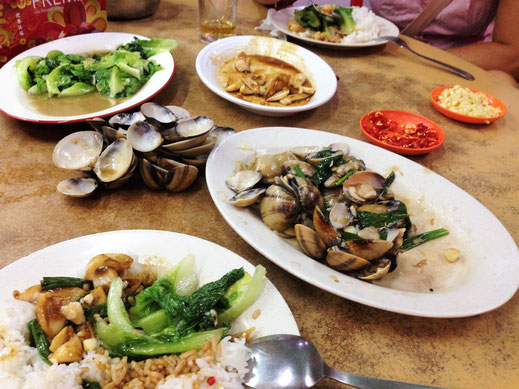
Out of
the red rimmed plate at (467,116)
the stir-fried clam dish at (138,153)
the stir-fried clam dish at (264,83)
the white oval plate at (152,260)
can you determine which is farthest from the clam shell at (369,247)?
the red rimmed plate at (467,116)

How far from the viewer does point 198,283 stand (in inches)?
45.9

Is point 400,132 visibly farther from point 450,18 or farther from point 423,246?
point 450,18

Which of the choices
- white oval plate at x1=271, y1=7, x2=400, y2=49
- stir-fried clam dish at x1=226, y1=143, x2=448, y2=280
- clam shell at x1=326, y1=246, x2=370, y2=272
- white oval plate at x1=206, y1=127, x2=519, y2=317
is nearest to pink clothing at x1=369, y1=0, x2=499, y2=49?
white oval plate at x1=271, y1=7, x2=400, y2=49

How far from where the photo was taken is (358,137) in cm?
214

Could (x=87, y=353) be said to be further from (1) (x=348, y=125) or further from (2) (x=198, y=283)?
(1) (x=348, y=125)

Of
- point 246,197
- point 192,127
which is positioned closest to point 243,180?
point 246,197

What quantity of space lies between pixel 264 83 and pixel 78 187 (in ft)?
4.19

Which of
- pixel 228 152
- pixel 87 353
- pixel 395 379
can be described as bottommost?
pixel 395 379

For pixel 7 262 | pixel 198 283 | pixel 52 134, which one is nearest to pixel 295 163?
pixel 198 283

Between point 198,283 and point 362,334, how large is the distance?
54 centimetres

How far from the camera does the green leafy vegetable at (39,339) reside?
961mm

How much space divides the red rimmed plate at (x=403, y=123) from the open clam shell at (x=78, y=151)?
1.29 meters

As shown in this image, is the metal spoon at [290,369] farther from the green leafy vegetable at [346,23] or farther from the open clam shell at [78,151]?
the green leafy vegetable at [346,23]

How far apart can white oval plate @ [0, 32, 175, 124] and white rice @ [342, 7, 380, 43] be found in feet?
4.68
